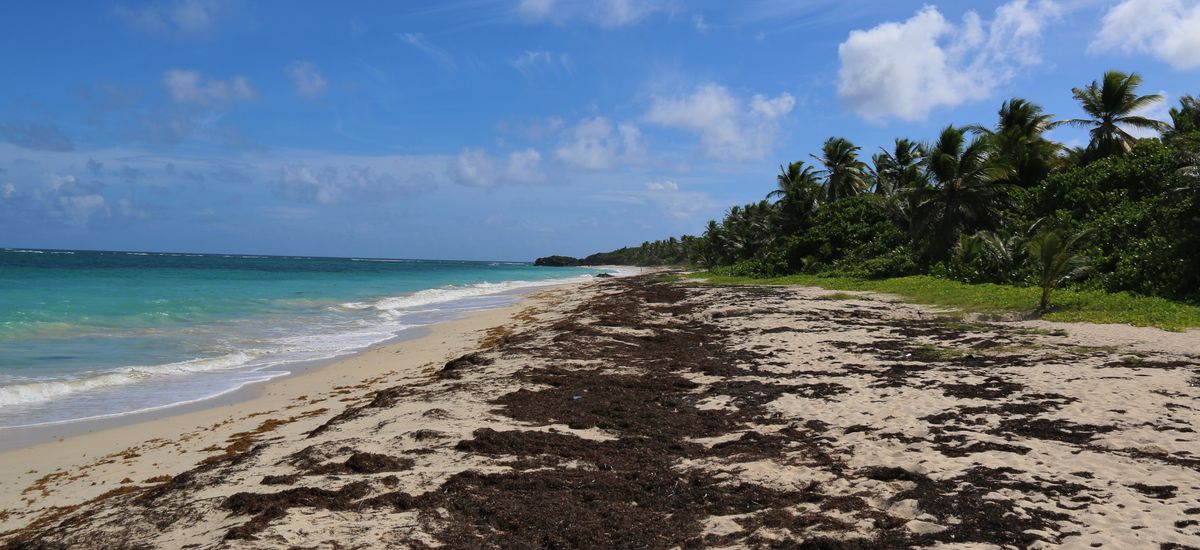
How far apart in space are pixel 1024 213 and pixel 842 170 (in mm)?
21304

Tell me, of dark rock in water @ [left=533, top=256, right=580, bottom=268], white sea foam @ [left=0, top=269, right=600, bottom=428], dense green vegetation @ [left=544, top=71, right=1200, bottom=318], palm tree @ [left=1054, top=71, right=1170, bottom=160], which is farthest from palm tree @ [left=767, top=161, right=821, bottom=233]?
dark rock in water @ [left=533, top=256, right=580, bottom=268]

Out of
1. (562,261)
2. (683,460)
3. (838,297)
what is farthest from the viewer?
(562,261)

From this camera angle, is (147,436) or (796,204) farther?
(796,204)

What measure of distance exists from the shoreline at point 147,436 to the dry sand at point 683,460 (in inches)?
2.2

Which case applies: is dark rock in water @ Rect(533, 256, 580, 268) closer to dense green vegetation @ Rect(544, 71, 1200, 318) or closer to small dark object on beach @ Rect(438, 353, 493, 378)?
dense green vegetation @ Rect(544, 71, 1200, 318)

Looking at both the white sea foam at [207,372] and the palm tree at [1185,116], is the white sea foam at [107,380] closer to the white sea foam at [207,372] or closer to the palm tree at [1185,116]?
the white sea foam at [207,372]

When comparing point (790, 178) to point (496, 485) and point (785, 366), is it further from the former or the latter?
point (496, 485)

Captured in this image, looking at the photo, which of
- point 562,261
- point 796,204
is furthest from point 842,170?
point 562,261

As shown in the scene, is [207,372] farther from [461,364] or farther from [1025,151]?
[1025,151]

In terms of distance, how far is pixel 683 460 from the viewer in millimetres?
6020

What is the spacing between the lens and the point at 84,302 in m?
26.0

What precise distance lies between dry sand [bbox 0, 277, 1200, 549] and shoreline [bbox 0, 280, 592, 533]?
6 centimetres

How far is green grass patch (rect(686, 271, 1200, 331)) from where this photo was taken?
13305 millimetres

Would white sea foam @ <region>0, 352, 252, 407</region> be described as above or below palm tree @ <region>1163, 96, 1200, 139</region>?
below
